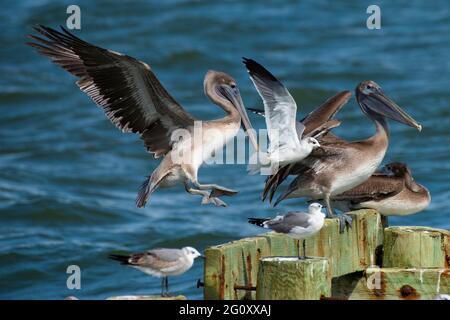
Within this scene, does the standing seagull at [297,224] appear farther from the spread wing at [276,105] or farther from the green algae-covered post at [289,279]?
the spread wing at [276,105]

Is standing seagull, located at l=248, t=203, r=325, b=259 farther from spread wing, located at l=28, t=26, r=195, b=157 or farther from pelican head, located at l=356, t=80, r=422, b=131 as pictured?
pelican head, located at l=356, t=80, r=422, b=131

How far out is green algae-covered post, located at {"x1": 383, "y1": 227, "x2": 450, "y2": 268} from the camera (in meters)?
7.33

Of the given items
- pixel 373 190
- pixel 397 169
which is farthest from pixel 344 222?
pixel 397 169

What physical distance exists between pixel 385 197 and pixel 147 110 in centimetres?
206

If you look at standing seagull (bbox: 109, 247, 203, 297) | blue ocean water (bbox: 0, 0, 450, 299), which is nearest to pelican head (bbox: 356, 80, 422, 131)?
blue ocean water (bbox: 0, 0, 450, 299)

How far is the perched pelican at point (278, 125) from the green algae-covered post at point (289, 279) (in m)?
1.86

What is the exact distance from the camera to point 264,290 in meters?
5.81

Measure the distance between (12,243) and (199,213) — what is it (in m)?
2.62

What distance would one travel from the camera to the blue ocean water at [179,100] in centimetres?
1391

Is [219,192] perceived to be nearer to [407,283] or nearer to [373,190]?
[373,190]

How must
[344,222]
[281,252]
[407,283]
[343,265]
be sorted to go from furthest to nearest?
1. [344,222]
2. [343,265]
3. [407,283]
4. [281,252]

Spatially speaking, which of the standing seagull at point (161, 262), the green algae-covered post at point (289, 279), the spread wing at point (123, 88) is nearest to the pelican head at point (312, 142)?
the spread wing at point (123, 88)

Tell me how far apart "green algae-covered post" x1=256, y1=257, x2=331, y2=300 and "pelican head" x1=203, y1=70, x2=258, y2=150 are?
2.98m

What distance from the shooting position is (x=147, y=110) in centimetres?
854
